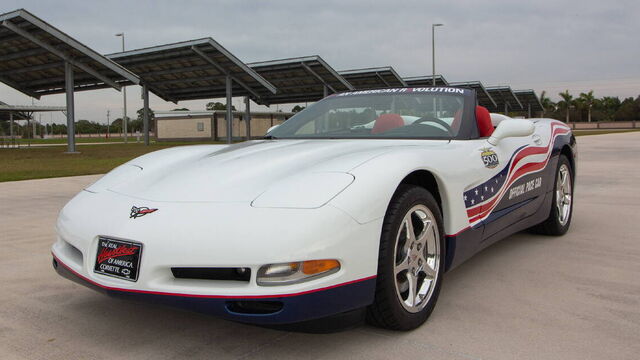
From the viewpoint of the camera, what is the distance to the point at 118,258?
2.11 meters

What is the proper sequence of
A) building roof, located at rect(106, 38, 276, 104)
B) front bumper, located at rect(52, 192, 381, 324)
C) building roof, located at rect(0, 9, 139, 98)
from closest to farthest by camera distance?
front bumper, located at rect(52, 192, 381, 324) → building roof, located at rect(0, 9, 139, 98) → building roof, located at rect(106, 38, 276, 104)

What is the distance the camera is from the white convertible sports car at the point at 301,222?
196 centimetres

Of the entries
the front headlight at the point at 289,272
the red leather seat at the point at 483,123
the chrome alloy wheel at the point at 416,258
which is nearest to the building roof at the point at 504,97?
the red leather seat at the point at 483,123

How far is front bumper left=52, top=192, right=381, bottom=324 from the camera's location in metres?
1.94

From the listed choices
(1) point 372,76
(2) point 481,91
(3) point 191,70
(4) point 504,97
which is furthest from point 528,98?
(3) point 191,70

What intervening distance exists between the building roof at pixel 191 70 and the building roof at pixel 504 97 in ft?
78.3

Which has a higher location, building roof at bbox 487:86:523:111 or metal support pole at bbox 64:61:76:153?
building roof at bbox 487:86:523:111

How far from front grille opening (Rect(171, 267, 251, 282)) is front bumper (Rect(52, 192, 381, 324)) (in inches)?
0.9

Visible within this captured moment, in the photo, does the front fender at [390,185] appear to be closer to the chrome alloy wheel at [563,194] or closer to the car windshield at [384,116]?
the car windshield at [384,116]

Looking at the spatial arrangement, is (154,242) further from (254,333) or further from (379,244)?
(379,244)

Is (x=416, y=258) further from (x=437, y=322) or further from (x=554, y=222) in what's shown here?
(x=554, y=222)

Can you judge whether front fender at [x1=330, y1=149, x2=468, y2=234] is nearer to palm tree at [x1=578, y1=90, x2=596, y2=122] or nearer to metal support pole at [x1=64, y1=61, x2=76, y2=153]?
metal support pole at [x1=64, y1=61, x2=76, y2=153]

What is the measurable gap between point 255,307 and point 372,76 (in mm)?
27392

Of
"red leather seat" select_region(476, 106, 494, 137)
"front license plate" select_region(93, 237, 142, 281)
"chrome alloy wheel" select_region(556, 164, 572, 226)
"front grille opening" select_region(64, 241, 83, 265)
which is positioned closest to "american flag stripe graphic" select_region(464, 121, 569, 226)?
"red leather seat" select_region(476, 106, 494, 137)
